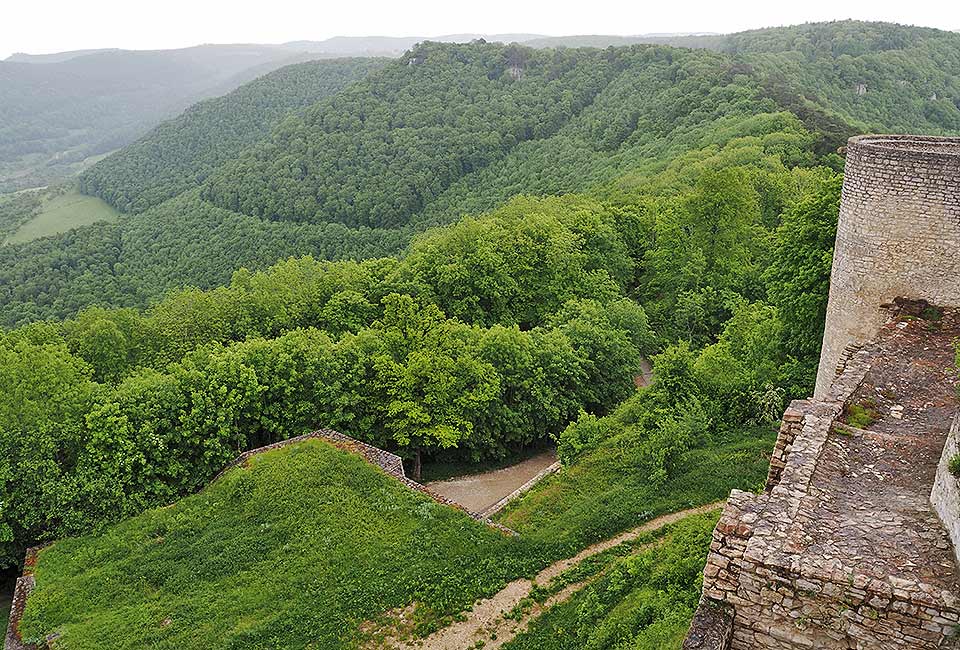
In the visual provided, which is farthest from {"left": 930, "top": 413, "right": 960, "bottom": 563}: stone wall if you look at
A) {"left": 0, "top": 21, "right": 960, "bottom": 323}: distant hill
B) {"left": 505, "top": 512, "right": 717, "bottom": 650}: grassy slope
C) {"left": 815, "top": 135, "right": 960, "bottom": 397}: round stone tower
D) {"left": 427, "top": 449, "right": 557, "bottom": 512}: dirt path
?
{"left": 0, "top": 21, "right": 960, "bottom": 323}: distant hill

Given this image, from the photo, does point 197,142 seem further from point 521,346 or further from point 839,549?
point 839,549

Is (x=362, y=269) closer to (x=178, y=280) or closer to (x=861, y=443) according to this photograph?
(x=861, y=443)

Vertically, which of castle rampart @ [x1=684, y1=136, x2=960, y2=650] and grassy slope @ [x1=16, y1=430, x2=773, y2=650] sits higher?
castle rampart @ [x1=684, y1=136, x2=960, y2=650]

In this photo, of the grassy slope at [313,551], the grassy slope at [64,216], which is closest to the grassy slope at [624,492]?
the grassy slope at [313,551]

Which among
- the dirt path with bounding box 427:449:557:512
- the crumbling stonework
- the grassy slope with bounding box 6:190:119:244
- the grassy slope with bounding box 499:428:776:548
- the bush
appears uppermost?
the bush

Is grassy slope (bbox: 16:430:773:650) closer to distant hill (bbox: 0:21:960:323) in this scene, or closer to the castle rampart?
the castle rampart

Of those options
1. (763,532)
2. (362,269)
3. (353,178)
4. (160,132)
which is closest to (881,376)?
(763,532)
